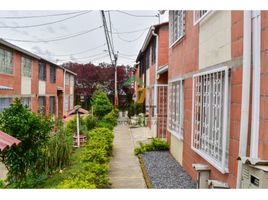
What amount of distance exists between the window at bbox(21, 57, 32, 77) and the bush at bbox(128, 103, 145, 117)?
605 cm

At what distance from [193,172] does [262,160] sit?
2.86 meters

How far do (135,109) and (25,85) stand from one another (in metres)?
6.46

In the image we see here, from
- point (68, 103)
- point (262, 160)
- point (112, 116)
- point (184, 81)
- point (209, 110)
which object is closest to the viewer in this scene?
point (262, 160)

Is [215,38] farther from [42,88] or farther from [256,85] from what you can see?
[42,88]

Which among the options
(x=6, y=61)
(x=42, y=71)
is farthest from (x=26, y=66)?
(x=42, y=71)

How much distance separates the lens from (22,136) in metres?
5.61

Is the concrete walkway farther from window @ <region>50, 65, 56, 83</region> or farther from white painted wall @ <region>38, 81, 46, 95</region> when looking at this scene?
window @ <region>50, 65, 56, 83</region>

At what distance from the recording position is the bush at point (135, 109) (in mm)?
16266

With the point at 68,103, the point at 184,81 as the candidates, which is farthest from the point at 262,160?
the point at 68,103

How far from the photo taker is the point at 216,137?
14.4ft

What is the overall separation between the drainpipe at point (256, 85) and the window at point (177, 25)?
11.6ft

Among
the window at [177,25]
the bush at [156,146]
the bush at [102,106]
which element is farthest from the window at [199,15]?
the bush at [102,106]

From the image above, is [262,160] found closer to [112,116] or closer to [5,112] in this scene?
[5,112]

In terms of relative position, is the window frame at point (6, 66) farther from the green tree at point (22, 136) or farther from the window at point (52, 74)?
the green tree at point (22, 136)
